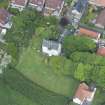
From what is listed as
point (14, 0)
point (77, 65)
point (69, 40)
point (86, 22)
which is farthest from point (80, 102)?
point (14, 0)

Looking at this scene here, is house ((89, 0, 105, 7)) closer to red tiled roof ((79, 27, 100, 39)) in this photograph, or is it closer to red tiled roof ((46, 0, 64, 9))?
red tiled roof ((46, 0, 64, 9))

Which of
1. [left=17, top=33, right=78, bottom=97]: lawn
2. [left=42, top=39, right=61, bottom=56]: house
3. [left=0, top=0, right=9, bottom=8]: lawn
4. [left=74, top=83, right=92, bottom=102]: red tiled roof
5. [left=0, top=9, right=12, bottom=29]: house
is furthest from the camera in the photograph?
[left=0, top=0, right=9, bottom=8]: lawn

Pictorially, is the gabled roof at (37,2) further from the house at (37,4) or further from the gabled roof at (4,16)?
the gabled roof at (4,16)

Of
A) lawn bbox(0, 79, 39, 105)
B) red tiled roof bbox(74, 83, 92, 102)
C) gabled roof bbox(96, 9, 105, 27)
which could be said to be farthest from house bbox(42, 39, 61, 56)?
lawn bbox(0, 79, 39, 105)

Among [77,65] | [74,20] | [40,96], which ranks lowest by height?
[40,96]

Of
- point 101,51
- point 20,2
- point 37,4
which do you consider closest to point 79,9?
point 37,4

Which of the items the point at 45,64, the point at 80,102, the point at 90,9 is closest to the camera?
the point at 80,102

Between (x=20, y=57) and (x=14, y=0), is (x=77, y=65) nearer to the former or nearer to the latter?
(x=20, y=57)

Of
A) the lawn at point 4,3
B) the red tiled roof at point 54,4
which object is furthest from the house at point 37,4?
the lawn at point 4,3
